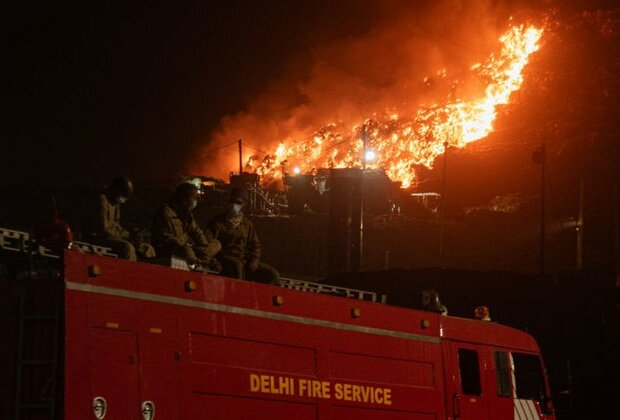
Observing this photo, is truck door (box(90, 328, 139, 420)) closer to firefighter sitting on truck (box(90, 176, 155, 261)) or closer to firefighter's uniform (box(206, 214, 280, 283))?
firefighter sitting on truck (box(90, 176, 155, 261))

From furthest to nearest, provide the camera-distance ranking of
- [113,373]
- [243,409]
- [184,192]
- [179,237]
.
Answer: [184,192], [179,237], [243,409], [113,373]

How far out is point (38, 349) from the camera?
7.54 metres

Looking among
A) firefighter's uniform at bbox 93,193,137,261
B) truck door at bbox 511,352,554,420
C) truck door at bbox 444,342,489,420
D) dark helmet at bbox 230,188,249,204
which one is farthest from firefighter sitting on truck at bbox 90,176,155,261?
truck door at bbox 511,352,554,420

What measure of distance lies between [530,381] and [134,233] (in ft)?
20.1

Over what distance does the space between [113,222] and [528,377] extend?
6404 millimetres

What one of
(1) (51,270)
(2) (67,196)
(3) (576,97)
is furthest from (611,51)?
(1) (51,270)

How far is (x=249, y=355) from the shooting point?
912 centimetres

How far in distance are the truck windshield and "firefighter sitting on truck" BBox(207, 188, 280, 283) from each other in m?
3.81

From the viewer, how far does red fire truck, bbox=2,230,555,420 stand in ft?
24.8

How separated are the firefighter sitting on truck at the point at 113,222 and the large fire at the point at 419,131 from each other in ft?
284

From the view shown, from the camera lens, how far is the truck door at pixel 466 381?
11.9 m

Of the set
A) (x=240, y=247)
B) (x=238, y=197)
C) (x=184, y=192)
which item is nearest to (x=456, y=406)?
(x=240, y=247)

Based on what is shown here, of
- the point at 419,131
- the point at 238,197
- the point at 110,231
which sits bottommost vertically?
the point at 110,231

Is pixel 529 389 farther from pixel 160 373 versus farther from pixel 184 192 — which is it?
pixel 160 373
